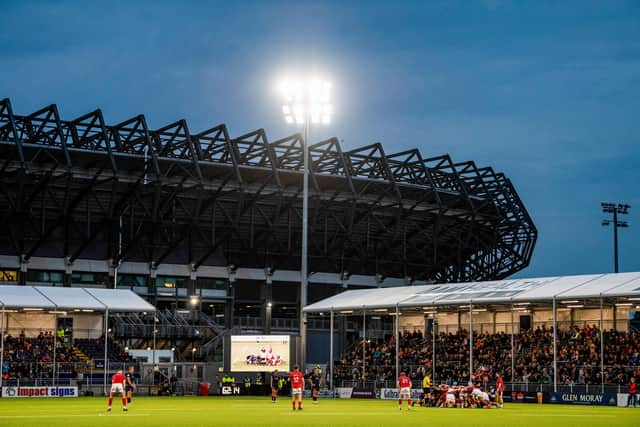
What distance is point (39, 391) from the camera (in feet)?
182

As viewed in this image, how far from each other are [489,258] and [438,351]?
4141cm

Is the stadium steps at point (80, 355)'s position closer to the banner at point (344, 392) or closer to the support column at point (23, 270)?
the banner at point (344, 392)

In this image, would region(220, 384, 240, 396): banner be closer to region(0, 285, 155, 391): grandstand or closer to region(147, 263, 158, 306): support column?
region(0, 285, 155, 391): grandstand

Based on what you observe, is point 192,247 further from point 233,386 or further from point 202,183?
point 233,386

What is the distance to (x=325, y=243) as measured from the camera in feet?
287

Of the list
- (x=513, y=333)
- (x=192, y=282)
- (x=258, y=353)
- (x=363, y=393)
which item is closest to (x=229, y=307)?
(x=192, y=282)

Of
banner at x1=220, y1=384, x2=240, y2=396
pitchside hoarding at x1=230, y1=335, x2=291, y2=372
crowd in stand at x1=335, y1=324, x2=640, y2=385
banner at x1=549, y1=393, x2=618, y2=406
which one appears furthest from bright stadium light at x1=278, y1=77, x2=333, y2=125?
banner at x1=549, y1=393, x2=618, y2=406

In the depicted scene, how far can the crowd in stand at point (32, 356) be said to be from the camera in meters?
57.2

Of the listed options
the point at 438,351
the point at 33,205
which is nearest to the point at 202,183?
the point at 33,205

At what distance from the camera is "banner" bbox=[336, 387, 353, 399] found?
58781 millimetres

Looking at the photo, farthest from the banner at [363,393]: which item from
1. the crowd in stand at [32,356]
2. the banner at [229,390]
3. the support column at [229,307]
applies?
the support column at [229,307]

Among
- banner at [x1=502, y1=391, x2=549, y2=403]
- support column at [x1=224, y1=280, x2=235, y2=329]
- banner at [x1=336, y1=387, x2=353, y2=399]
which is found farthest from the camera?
support column at [x1=224, y1=280, x2=235, y2=329]

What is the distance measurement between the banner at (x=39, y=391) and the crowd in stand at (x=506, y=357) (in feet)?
53.3

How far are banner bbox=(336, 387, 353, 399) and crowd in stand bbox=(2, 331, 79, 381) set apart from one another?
16130 mm
